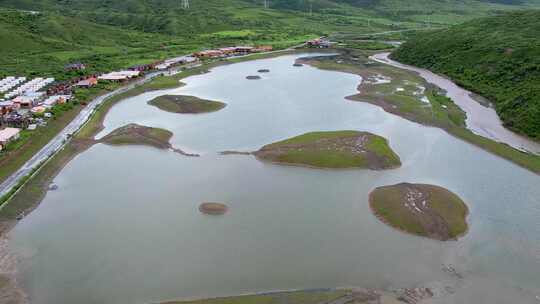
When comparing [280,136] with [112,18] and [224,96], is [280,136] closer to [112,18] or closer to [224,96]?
[224,96]

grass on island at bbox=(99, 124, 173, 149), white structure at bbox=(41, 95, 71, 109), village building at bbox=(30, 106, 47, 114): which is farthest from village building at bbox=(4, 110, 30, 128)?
grass on island at bbox=(99, 124, 173, 149)

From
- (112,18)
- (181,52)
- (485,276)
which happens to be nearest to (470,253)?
(485,276)

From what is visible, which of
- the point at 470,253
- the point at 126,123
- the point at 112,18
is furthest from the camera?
the point at 112,18

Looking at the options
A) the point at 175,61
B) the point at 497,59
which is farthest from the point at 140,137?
the point at 497,59

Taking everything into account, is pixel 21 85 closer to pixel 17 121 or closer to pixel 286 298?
pixel 17 121

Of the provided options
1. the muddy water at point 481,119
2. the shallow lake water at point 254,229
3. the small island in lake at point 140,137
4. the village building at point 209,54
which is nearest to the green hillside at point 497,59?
the muddy water at point 481,119
